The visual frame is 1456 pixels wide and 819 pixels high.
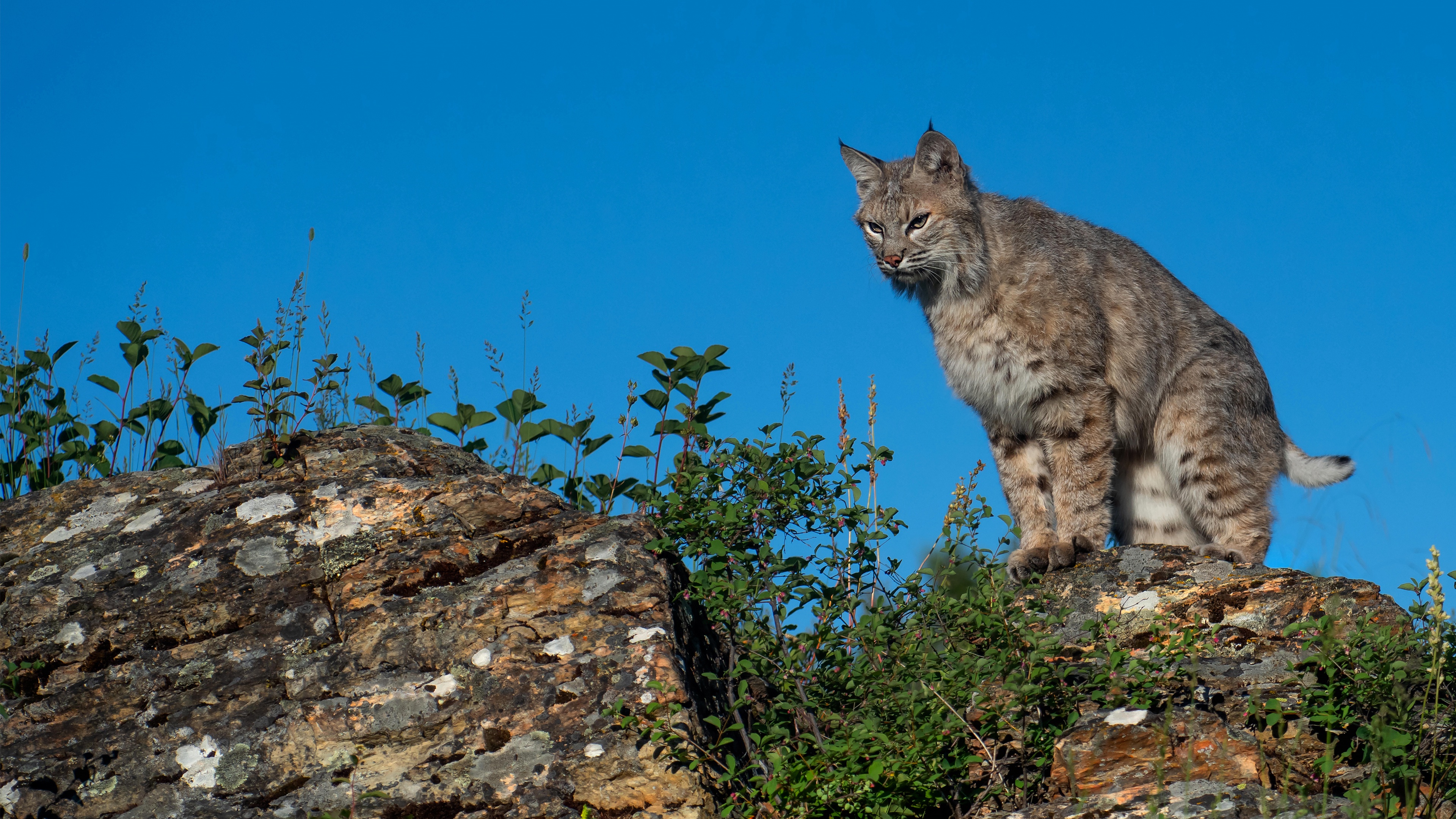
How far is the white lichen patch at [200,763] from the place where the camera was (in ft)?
12.2

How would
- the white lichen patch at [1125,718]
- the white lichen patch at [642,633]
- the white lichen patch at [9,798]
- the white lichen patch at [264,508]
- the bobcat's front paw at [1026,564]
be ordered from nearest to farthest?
the white lichen patch at [9,798], the white lichen patch at [1125,718], the white lichen patch at [642,633], the white lichen patch at [264,508], the bobcat's front paw at [1026,564]

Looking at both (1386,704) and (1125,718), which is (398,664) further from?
(1386,704)

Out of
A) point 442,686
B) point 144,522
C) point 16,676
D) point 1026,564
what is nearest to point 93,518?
point 144,522

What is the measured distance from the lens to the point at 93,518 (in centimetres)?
490

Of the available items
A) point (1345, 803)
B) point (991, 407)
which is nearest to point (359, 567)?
point (1345, 803)

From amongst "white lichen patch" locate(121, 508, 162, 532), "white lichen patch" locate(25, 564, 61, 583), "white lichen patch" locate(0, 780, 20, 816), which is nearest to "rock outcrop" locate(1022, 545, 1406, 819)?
"white lichen patch" locate(0, 780, 20, 816)

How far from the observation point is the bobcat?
21.9 ft

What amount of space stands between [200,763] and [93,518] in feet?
5.52

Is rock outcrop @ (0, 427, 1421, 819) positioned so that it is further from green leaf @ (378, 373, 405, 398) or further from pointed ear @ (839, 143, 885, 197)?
pointed ear @ (839, 143, 885, 197)

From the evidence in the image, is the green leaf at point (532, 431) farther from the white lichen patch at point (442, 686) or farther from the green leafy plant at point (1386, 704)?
the green leafy plant at point (1386, 704)

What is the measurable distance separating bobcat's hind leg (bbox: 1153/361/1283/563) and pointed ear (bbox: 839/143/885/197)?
2.36 metres

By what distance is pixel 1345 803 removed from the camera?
3.51 m

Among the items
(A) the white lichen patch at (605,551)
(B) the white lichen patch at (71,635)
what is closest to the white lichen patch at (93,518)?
(B) the white lichen patch at (71,635)

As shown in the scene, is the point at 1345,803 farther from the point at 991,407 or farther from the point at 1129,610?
the point at 991,407
